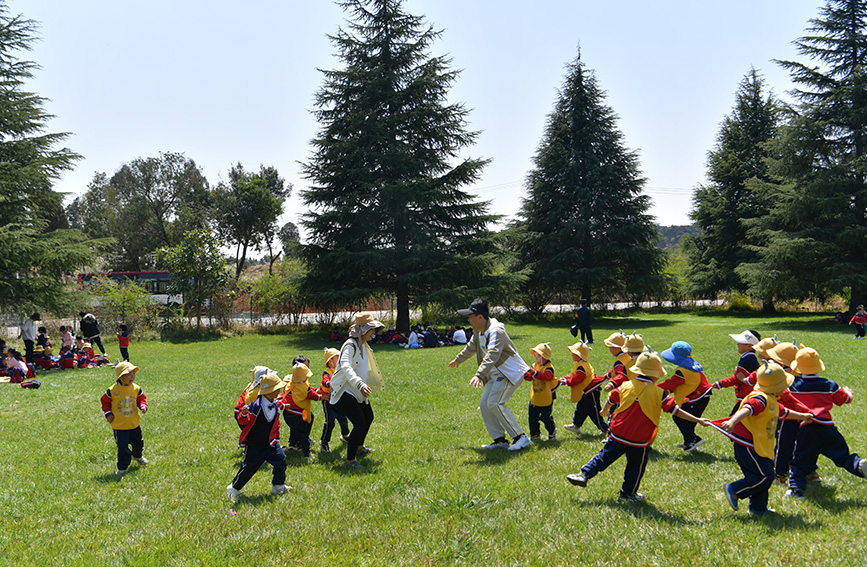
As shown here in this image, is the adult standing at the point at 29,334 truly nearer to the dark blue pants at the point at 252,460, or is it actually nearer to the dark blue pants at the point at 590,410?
the dark blue pants at the point at 252,460

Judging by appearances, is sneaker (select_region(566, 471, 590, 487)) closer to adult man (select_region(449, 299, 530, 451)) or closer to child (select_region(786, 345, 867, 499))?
adult man (select_region(449, 299, 530, 451))

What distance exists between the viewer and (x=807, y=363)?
5.20m

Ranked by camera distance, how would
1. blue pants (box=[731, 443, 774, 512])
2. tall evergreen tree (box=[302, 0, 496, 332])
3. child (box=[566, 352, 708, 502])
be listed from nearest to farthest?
blue pants (box=[731, 443, 774, 512]), child (box=[566, 352, 708, 502]), tall evergreen tree (box=[302, 0, 496, 332])

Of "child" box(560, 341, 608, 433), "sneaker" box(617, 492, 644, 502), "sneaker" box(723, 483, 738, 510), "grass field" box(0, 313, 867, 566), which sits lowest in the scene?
"grass field" box(0, 313, 867, 566)

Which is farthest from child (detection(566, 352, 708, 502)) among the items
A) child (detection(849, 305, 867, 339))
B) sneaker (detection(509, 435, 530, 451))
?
child (detection(849, 305, 867, 339))

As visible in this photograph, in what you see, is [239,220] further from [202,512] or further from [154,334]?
[202,512]

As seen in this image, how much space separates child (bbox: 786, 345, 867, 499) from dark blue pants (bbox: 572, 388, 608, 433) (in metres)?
2.53

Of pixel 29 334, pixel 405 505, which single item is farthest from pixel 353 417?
pixel 29 334

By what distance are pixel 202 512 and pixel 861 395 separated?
448 inches

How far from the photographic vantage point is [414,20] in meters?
26.7

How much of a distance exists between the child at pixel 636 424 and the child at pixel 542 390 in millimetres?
1854

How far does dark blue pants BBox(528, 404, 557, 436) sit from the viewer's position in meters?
7.24

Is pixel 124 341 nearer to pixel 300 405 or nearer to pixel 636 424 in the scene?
pixel 300 405

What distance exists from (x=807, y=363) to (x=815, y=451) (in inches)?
34.2
